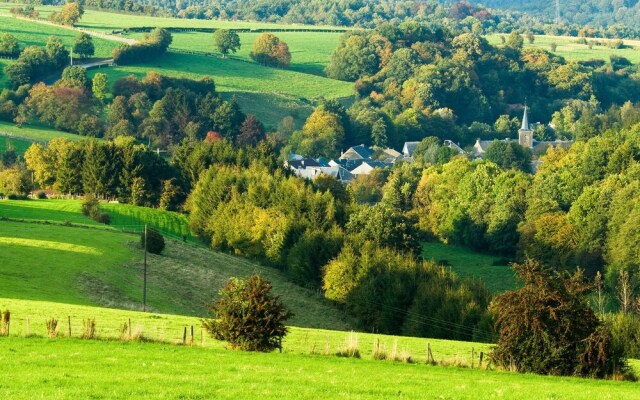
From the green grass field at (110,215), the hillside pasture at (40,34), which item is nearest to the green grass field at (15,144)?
the green grass field at (110,215)

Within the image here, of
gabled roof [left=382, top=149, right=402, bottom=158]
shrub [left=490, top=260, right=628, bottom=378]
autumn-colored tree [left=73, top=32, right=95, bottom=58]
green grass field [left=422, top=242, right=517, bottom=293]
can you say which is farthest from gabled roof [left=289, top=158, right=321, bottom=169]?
shrub [left=490, top=260, right=628, bottom=378]

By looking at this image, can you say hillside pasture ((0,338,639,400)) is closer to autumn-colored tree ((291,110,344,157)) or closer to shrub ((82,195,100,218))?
shrub ((82,195,100,218))

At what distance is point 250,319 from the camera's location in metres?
35.8

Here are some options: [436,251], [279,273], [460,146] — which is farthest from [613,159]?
[460,146]

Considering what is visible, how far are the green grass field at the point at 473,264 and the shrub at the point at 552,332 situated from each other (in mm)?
48996

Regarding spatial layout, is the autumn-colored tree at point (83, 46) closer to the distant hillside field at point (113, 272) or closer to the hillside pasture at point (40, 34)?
the hillside pasture at point (40, 34)

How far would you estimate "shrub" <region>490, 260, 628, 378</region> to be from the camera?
3544cm

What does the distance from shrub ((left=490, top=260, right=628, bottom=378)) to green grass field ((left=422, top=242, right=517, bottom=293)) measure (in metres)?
49.0

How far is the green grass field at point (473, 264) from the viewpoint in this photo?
299ft

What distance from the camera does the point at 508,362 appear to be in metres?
35.9

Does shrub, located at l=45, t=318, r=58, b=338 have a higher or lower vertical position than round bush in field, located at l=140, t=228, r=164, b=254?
higher

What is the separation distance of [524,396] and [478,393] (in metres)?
0.92

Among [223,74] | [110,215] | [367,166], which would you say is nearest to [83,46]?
[223,74]

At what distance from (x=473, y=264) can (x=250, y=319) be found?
65.5 m
